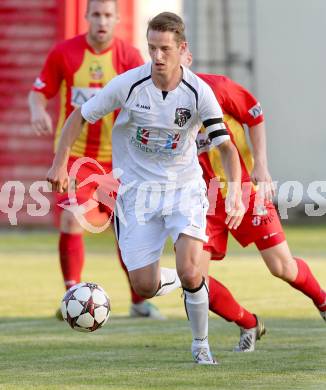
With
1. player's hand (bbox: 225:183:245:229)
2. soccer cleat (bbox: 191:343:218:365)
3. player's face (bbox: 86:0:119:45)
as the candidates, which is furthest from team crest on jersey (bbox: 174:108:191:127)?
player's face (bbox: 86:0:119:45)

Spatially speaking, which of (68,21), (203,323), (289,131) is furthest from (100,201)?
(289,131)

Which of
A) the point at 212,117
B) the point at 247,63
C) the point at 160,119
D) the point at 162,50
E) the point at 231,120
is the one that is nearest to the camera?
the point at 162,50

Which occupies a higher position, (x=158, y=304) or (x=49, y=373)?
(x=49, y=373)

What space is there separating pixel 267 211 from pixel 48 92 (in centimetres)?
267

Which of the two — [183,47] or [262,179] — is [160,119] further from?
[262,179]

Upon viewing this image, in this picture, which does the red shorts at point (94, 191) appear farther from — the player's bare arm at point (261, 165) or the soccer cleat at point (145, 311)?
the player's bare arm at point (261, 165)

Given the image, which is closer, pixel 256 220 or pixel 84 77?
pixel 256 220

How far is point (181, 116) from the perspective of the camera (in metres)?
7.27

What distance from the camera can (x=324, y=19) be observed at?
20922 millimetres

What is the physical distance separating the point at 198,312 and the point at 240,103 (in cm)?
146

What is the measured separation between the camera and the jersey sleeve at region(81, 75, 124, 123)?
7.26 m

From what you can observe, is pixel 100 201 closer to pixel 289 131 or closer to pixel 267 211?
pixel 267 211

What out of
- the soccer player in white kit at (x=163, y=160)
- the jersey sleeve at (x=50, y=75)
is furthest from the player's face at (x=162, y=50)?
the jersey sleeve at (x=50, y=75)

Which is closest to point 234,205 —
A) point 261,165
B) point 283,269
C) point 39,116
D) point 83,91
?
point 261,165
